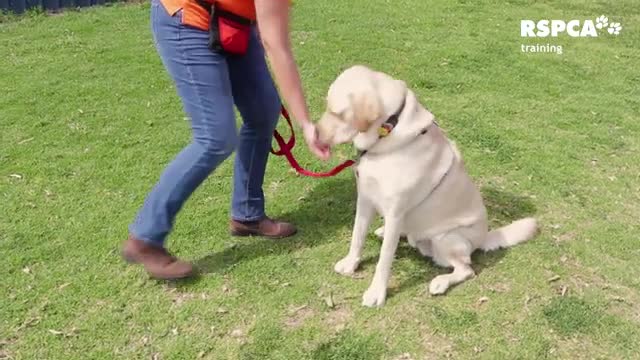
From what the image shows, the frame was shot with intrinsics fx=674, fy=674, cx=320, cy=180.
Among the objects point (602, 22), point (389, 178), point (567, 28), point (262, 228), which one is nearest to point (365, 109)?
point (389, 178)

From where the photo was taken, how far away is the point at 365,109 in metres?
2.88

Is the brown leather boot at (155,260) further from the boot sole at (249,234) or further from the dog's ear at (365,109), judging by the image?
the dog's ear at (365,109)

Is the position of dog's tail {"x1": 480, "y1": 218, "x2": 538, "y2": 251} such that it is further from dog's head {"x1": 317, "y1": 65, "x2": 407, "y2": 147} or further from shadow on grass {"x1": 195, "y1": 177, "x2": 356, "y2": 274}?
dog's head {"x1": 317, "y1": 65, "x2": 407, "y2": 147}

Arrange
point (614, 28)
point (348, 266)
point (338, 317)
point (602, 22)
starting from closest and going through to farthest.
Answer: point (338, 317), point (348, 266), point (614, 28), point (602, 22)

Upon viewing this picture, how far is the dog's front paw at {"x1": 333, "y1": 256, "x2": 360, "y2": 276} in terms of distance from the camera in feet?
11.7

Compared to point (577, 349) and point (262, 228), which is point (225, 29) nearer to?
point (262, 228)

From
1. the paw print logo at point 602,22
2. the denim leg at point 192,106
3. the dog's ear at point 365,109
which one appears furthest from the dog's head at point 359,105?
the paw print logo at point 602,22

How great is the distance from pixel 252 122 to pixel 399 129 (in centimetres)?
83

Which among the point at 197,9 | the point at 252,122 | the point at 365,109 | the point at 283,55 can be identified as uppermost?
the point at 197,9

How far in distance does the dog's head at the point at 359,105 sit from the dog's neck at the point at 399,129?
14mm

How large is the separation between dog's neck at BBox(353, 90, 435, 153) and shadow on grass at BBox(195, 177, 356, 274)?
99cm

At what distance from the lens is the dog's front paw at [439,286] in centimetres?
338

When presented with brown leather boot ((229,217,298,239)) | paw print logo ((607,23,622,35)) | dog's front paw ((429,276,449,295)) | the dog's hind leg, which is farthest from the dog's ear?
paw print logo ((607,23,622,35))

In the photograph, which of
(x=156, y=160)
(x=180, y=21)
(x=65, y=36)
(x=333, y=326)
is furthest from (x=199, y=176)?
(x=65, y=36)
